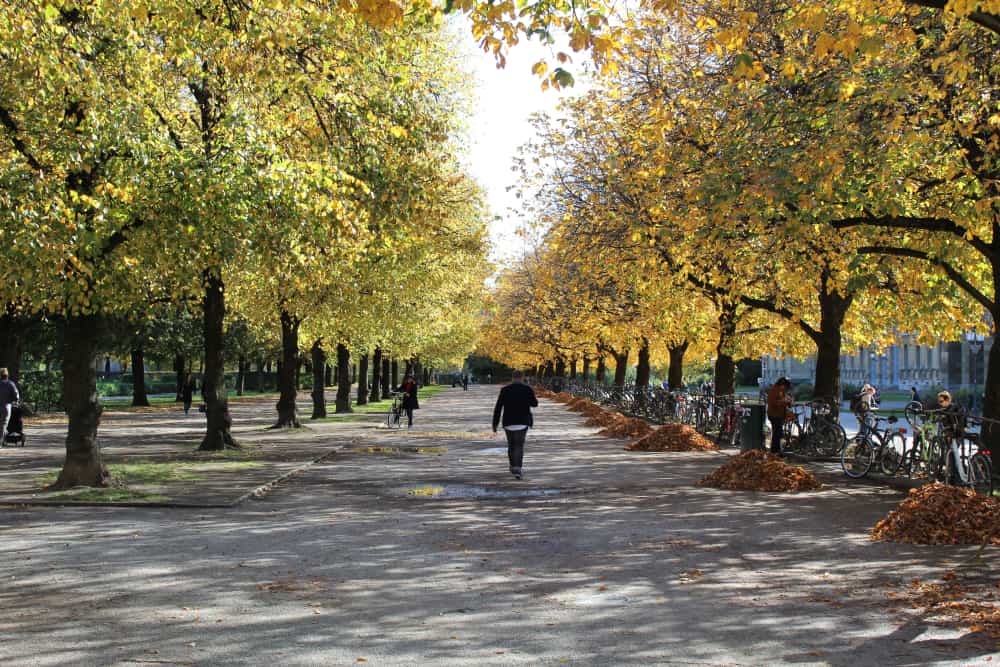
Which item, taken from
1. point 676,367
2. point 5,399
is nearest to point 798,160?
point 5,399

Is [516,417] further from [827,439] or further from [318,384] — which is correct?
[318,384]

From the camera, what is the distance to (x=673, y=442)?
23312 mm

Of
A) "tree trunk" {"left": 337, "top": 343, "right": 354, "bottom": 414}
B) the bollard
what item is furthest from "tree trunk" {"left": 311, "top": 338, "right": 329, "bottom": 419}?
the bollard

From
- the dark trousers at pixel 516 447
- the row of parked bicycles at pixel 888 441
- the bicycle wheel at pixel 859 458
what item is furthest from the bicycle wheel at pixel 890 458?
the dark trousers at pixel 516 447

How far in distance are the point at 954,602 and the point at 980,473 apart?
6197 millimetres

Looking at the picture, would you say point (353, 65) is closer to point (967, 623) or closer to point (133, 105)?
point (133, 105)

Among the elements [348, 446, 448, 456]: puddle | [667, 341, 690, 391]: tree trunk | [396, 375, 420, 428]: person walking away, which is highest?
[667, 341, 690, 391]: tree trunk

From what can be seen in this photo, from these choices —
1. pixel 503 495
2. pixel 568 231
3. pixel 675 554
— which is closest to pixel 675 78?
pixel 568 231

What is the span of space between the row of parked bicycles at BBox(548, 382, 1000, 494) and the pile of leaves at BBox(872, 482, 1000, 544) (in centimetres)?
243

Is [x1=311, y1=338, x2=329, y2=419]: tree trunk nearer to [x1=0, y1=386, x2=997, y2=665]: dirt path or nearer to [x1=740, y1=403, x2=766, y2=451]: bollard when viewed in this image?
[x1=740, y1=403, x2=766, y2=451]: bollard

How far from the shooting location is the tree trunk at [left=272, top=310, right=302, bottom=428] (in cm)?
3027

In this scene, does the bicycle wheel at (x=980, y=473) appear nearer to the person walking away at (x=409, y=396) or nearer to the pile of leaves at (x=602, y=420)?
the pile of leaves at (x=602, y=420)

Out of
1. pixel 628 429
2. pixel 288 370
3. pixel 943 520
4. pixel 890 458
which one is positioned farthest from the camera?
pixel 288 370

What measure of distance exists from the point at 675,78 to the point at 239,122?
750 centimetres
